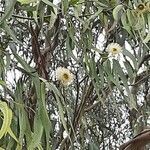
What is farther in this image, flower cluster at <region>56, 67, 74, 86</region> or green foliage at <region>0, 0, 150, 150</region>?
flower cluster at <region>56, 67, 74, 86</region>

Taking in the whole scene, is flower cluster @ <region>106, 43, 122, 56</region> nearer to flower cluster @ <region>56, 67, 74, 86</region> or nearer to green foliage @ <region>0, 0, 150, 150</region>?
green foliage @ <region>0, 0, 150, 150</region>

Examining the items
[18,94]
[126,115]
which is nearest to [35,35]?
[18,94]

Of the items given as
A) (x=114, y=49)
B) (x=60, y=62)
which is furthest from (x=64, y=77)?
(x=60, y=62)

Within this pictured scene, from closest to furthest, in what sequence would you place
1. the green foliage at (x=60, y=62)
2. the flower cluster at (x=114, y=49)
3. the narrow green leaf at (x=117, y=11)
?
1. the green foliage at (x=60, y=62)
2. the narrow green leaf at (x=117, y=11)
3. the flower cluster at (x=114, y=49)

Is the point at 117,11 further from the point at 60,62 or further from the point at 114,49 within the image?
the point at 60,62

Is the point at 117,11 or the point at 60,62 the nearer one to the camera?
the point at 117,11

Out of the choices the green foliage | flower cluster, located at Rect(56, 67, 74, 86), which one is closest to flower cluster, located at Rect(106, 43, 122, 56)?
the green foliage

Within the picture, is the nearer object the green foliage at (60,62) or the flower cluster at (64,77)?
the green foliage at (60,62)

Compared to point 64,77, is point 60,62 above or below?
above

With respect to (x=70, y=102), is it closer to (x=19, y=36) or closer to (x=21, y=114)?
(x=19, y=36)

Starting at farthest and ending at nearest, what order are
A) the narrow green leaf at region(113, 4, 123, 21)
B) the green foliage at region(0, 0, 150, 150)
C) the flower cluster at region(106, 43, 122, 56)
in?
the flower cluster at region(106, 43, 122, 56) → the narrow green leaf at region(113, 4, 123, 21) → the green foliage at region(0, 0, 150, 150)

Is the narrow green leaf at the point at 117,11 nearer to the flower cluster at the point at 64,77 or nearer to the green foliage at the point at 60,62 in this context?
the green foliage at the point at 60,62

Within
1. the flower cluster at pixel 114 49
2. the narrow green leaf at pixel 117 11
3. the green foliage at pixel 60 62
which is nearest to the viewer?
the green foliage at pixel 60 62

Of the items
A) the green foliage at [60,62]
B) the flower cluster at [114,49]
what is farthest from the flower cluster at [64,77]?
the flower cluster at [114,49]
